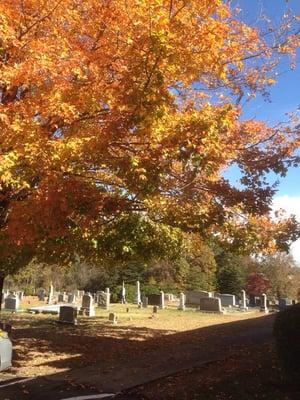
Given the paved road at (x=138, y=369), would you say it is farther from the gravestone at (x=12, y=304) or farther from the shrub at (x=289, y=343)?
the gravestone at (x=12, y=304)

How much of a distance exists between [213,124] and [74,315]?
51.1 feet

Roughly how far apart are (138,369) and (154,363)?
653 mm

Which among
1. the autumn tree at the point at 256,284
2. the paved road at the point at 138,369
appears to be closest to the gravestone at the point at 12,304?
the paved road at the point at 138,369

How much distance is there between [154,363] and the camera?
1062 centimetres

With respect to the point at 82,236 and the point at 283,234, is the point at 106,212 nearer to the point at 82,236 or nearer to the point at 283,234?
the point at 82,236

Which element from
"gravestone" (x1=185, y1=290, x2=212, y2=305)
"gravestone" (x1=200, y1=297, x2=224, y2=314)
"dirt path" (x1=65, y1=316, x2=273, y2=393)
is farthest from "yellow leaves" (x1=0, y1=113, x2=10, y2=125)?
"gravestone" (x1=185, y1=290, x2=212, y2=305)

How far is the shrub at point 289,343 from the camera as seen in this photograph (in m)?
7.35

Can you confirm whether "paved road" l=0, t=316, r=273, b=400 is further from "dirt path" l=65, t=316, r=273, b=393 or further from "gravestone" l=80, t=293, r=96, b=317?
"gravestone" l=80, t=293, r=96, b=317

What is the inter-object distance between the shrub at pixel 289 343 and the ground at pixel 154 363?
1.06ft

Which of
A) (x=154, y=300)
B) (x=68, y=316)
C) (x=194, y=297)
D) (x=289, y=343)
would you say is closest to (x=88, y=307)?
(x=68, y=316)

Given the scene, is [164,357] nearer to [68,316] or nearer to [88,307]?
[68,316]

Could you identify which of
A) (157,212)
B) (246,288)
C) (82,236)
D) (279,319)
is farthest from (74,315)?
(246,288)

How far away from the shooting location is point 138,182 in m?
7.50

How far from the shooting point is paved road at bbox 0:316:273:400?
8.41 m
